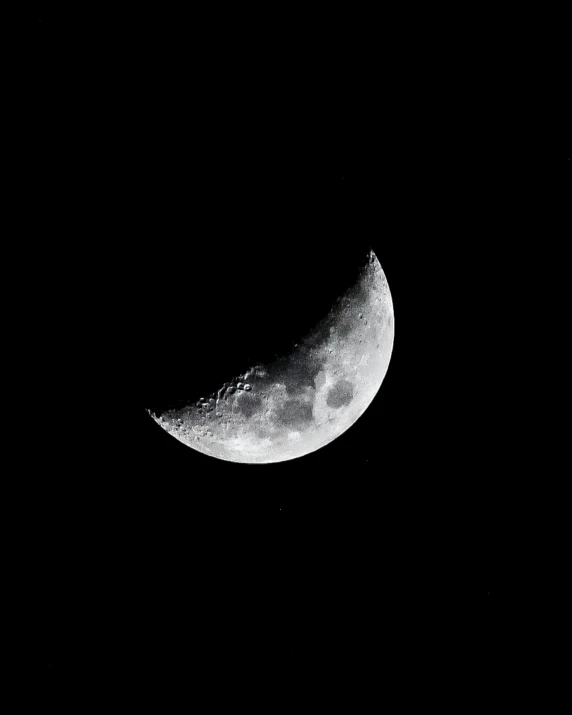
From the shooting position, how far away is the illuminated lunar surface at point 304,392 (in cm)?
365

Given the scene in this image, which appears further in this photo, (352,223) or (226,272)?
(352,223)

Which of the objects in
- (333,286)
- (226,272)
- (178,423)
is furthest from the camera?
(178,423)

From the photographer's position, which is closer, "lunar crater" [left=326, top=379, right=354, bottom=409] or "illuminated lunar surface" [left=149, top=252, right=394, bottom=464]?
"illuminated lunar surface" [left=149, top=252, right=394, bottom=464]

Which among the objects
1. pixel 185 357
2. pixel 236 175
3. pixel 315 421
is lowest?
pixel 315 421

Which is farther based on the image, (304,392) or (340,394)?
(340,394)

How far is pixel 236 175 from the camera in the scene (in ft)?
11.4

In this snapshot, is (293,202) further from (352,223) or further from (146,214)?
(146,214)

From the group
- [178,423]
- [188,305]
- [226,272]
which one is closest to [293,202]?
[226,272]

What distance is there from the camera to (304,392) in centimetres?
368

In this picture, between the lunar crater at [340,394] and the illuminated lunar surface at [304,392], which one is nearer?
the illuminated lunar surface at [304,392]

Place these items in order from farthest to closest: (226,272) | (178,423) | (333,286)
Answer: (178,423)
(333,286)
(226,272)

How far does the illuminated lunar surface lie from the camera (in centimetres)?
365

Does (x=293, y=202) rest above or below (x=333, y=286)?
above

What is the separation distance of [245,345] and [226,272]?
435 millimetres
